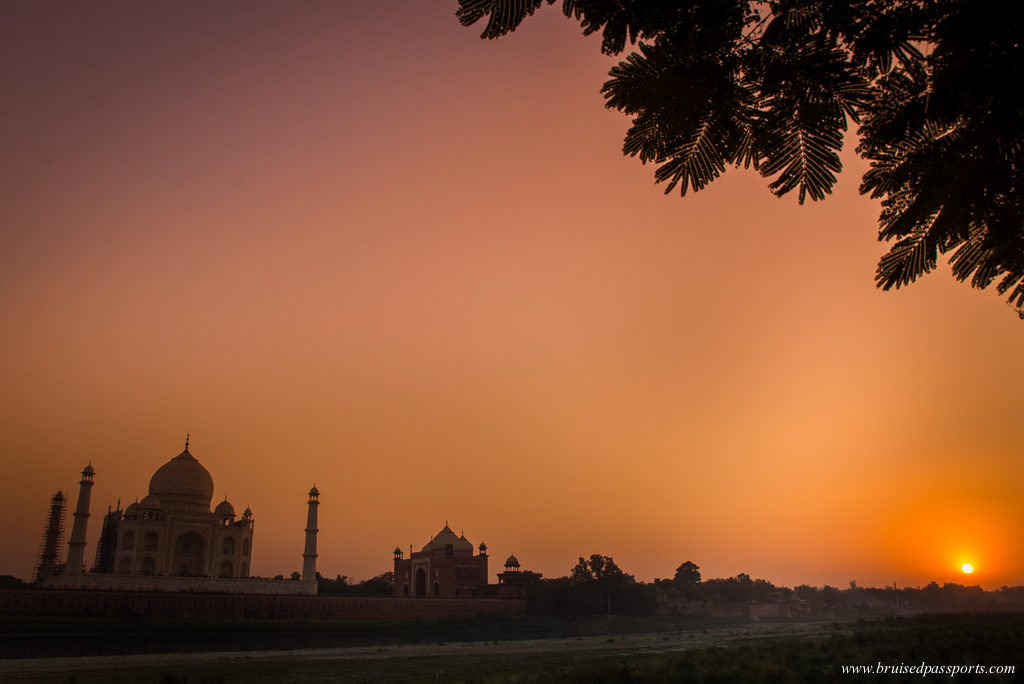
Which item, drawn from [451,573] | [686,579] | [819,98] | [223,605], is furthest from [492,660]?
[686,579]

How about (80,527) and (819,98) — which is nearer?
(819,98)

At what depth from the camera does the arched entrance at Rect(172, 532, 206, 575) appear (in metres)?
45.4

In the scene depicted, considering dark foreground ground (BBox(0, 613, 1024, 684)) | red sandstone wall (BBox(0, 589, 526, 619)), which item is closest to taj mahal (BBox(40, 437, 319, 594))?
red sandstone wall (BBox(0, 589, 526, 619))

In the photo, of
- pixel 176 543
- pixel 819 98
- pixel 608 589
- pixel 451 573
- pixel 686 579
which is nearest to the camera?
pixel 819 98

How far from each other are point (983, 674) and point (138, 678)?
82.6ft

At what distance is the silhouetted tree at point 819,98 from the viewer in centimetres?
219

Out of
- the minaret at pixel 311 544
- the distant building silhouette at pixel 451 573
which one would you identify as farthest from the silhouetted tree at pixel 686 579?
the minaret at pixel 311 544

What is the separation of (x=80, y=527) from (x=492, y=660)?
29411 mm

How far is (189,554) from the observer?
46.4m

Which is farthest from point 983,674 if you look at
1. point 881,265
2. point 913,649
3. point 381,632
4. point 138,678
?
point 381,632

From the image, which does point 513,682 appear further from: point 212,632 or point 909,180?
point 212,632

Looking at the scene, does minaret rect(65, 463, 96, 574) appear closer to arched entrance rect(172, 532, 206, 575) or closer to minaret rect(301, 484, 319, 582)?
arched entrance rect(172, 532, 206, 575)

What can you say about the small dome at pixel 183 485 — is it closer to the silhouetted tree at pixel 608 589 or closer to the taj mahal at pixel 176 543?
the taj mahal at pixel 176 543

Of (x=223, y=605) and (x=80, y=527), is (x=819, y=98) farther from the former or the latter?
(x=80, y=527)
